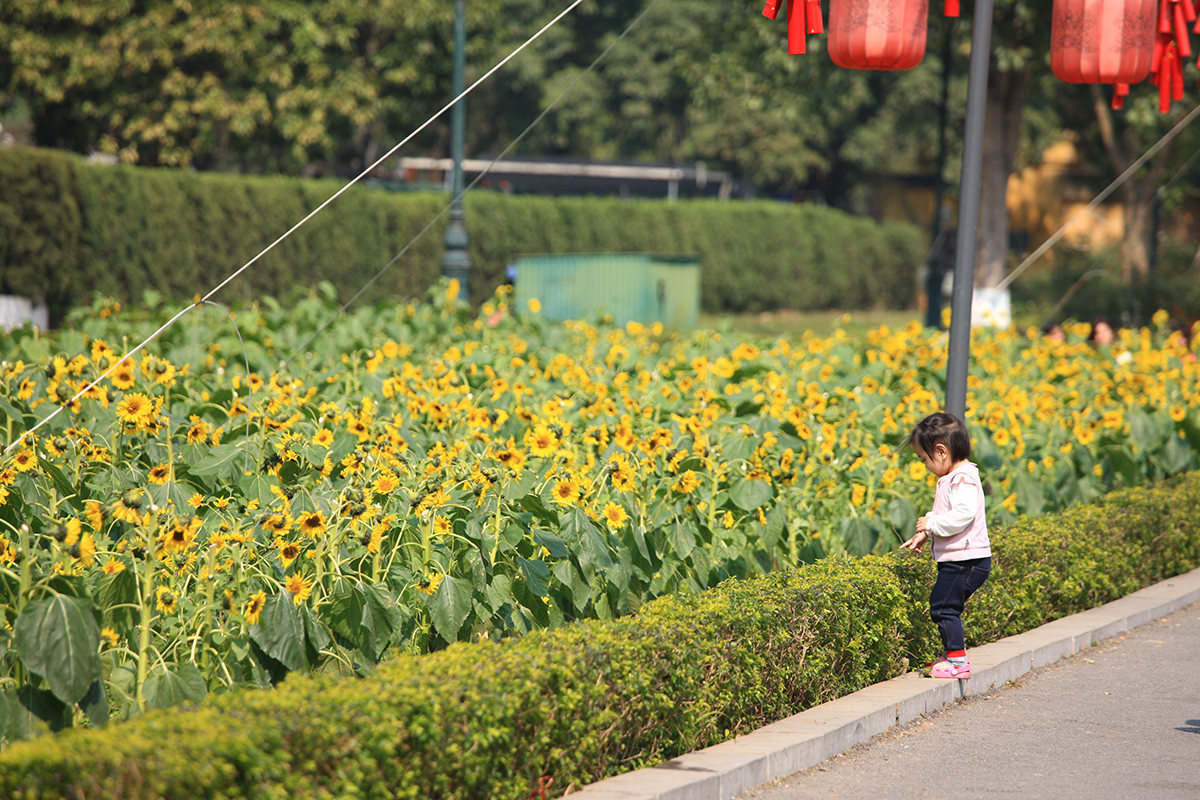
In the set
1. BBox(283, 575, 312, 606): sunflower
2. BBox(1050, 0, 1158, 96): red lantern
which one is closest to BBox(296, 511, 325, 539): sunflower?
BBox(283, 575, 312, 606): sunflower

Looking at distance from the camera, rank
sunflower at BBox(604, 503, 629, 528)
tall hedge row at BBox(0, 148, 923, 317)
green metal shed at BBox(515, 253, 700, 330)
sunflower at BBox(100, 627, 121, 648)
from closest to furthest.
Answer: sunflower at BBox(100, 627, 121, 648) → sunflower at BBox(604, 503, 629, 528) → tall hedge row at BBox(0, 148, 923, 317) → green metal shed at BBox(515, 253, 700, 330)

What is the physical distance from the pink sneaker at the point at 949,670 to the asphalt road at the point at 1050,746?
12 centimetres

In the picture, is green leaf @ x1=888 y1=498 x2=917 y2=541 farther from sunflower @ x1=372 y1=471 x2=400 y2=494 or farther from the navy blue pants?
sunflower @ x1=372 y1=471 x2=400 y2=494

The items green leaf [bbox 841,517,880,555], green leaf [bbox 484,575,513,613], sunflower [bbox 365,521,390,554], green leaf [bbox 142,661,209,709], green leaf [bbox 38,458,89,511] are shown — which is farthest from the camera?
green leaf [bbox 841,517,880,555]

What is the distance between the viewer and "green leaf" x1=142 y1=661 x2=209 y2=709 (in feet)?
11.8

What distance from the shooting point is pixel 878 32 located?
20.3ft

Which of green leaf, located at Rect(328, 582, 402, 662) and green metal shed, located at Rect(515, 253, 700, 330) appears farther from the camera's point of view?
green metal shed, located at Rect(515, 253, 700, 330)

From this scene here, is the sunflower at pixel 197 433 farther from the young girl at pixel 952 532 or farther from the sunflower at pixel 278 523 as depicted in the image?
the young girl at pixel 952 532

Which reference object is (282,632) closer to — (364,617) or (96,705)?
(364,617)

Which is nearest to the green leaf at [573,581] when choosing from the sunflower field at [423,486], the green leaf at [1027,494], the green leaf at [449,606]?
the sunflower field at [423,486]

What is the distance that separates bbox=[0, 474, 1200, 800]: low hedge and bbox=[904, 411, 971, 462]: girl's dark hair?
55 centimetres

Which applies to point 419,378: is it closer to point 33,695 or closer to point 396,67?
point 33,695

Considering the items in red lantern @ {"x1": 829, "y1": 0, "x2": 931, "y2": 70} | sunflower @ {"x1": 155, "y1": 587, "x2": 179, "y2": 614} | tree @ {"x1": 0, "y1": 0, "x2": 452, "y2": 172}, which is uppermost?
tree @ {"x1": 0, "y1": 0, "x2": 452, "y2": 172}

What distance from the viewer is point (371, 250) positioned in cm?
2347
